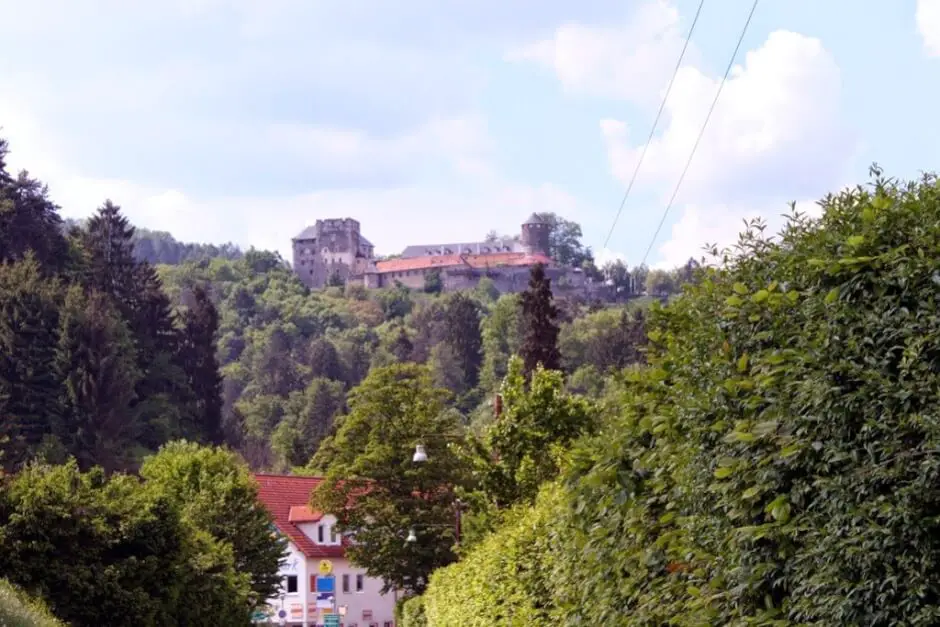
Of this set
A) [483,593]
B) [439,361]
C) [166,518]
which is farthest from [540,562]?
[439,361]

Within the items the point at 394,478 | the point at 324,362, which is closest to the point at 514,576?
the point at 394,478

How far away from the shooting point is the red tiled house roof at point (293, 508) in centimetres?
8075

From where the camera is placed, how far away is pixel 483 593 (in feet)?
58.1

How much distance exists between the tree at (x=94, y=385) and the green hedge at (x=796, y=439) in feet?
264

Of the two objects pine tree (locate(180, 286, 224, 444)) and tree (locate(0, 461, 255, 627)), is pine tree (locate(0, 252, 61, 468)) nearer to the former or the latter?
pine tree (locate(180, 286, 224, 444))

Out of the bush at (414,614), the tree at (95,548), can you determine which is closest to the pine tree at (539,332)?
the bush at (414,614)

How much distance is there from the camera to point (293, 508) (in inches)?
3221

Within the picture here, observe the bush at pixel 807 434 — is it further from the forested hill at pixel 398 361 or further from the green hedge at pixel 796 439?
the forested hill at pixel 398 361

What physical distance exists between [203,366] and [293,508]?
28361 mm

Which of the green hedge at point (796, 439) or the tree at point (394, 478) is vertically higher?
the tree at point (394, 478)

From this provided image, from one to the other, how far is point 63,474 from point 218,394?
254 feet

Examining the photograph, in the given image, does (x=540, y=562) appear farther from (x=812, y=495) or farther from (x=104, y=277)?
(x=104, y=277)

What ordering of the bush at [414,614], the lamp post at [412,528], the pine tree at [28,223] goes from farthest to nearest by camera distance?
the pine tree at [28,223] < the lamp post at [412,528] < the bush at [414,614]

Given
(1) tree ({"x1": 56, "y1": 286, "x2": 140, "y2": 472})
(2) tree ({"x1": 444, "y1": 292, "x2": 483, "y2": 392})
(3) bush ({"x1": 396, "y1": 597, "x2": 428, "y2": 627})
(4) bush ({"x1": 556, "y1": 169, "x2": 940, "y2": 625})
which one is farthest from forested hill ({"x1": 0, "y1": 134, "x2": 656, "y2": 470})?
(4) bush ({"x1": 556, "y1": 169, "x2": 940, "y2": 625})
